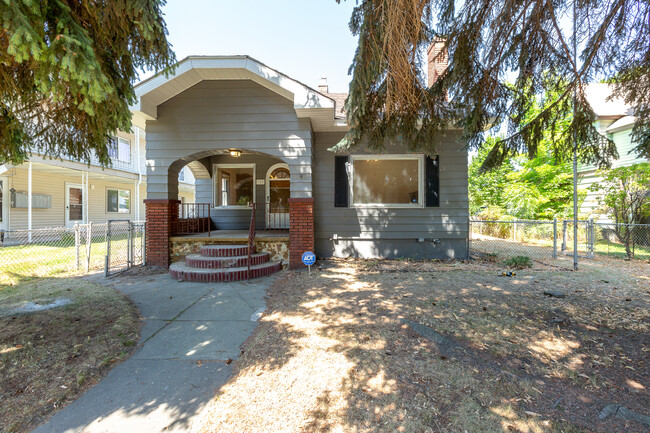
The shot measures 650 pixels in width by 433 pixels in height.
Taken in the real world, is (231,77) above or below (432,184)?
above

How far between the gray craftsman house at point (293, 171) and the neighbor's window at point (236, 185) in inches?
33.9

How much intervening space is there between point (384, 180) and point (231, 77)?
453 centimetres

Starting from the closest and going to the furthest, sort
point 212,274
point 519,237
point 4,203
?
point 212,274 → point 4,203 → point 519,237

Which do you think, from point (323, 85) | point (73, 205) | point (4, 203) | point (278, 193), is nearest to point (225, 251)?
point (278, 193)

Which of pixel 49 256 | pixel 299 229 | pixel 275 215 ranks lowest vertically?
pixel 49 256

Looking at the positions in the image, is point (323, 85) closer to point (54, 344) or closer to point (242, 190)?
point (242, 190)

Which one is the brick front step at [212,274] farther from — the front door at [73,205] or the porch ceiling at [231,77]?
the front door at [73,205]

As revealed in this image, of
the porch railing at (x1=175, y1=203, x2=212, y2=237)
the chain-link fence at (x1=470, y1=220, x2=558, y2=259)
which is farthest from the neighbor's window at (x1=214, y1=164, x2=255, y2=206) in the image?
the chain-link fence at (x1=470, y1=220, x2=558, y2=259)

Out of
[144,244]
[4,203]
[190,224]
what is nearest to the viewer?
[144,244]

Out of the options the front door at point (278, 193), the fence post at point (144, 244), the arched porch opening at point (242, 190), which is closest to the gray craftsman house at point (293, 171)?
the fence post at point (144, 244)

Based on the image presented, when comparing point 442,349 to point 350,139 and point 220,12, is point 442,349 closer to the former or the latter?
point 350,139

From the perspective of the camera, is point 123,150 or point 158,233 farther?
point 123,150

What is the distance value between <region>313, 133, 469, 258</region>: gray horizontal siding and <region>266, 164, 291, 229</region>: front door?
201cm

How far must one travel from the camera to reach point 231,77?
20.9 ft
